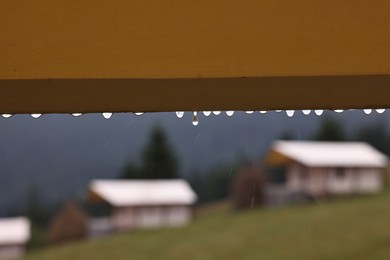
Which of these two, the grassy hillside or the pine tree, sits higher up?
the pine tree

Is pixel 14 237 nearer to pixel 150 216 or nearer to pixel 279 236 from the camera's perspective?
pixel 150 216

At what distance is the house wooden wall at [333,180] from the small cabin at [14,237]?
1.58 meters

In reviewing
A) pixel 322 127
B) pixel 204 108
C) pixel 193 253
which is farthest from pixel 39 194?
pixel 204 108

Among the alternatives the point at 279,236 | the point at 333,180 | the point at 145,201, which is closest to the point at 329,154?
the point at 333,180

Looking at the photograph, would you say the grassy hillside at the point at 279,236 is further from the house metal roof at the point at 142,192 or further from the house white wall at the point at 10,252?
the house white wall at the point at 10,252

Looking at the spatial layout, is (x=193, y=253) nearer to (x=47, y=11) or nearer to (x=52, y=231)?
(x=52, y=231)

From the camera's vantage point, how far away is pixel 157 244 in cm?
422

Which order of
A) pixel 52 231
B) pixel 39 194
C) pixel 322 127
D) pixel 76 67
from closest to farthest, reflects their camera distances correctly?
pixel 76 67 < pixel 39 194 < pixel 52 231 < pixel 322 127

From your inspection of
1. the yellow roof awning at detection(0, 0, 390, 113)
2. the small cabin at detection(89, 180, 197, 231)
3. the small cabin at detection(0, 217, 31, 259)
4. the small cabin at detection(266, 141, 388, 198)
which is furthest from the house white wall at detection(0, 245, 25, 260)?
the yellow roof awning at detection(0, 0, 390, 113)

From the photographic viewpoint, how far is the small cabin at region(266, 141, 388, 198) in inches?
152

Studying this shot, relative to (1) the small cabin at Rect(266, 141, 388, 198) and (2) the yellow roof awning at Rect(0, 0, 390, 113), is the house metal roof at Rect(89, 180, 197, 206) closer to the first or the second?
(1) the small cabin at Rect(266, 141, 388, 198)

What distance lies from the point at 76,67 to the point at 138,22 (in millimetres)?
73

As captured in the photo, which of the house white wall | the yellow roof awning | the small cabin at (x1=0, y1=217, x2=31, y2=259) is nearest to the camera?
the yellow roof awning

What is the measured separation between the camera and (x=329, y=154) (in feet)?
12.8
